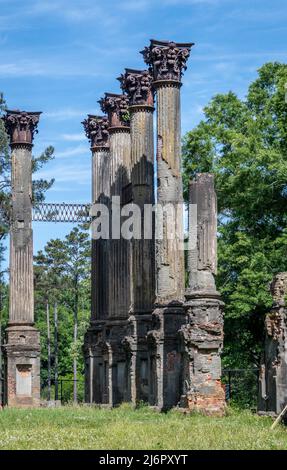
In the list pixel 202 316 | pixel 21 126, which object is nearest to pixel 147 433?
pixel 202 316

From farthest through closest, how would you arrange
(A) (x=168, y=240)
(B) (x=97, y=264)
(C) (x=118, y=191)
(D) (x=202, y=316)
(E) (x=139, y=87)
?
(B) (x=97, y=264) → (C) (x=118, y=191) → (E) (x=139, y=87) → (A) (x=168, y=240) → (D) (x=202, y=316)

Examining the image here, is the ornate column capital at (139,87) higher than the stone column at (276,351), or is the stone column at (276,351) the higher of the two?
the ornate column capital at (139,87)

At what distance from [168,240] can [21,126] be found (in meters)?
13.0

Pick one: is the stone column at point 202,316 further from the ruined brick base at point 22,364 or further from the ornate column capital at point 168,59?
the ruined brick base at point 22,364

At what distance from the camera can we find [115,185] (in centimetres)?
3950

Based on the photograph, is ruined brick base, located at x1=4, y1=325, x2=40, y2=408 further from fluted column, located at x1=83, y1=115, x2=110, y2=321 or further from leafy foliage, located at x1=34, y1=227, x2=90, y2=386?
leafy foliage, located at x1=34, y1=227, x2=90, y2=386

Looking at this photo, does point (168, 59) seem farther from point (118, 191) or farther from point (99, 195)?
point (99, 195)

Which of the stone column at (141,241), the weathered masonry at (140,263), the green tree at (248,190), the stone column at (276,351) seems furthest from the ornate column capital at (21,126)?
the stone column at (276,351)

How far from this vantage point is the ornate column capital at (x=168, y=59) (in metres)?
32.7

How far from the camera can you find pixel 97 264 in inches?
1698

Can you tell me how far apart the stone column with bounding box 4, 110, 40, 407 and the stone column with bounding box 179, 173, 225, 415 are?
43.3 ft

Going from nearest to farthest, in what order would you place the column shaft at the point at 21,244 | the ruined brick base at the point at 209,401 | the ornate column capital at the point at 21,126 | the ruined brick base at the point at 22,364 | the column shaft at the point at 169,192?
the ruined brick base at the point at 209,401 → the column shaft at the point at 169,192 → the ruined brick base at the point at 22,364 → the column shaft at the point at 21,244 → the ornate column capital at the point at 21,126

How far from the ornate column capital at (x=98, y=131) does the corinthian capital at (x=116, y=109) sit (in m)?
2.48

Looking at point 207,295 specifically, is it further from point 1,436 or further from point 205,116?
point 205,116
